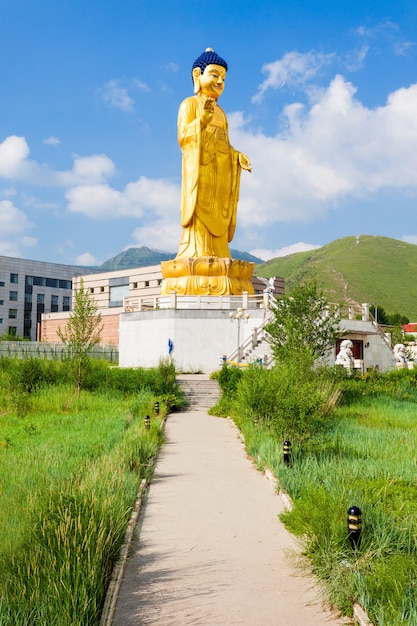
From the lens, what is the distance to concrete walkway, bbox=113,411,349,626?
427cm

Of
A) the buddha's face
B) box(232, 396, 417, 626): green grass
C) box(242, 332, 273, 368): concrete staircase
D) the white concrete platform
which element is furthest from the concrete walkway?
the buddha's face

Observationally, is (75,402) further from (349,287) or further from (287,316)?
(349,287)

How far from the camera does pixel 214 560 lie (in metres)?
5.27

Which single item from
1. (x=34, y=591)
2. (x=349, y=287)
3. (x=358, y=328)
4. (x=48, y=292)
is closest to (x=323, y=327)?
(x=358, y=328)

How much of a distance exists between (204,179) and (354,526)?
89.0 ft

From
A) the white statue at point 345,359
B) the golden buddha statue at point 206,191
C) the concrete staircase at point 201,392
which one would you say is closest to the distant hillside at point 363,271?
the golden buddha statue at point 206,191

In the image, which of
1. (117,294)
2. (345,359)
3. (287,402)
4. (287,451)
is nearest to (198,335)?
(345,359)

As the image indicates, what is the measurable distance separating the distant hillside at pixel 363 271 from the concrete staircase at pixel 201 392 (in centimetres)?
7532

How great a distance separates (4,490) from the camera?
6.03m

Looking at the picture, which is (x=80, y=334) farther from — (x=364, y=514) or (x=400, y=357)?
(x=400, y=357)

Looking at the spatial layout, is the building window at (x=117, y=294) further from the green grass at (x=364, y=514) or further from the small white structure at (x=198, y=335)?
the green grass at (x=364, y=514)

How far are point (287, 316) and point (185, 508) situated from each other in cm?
1133

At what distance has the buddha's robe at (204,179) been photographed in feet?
98.9

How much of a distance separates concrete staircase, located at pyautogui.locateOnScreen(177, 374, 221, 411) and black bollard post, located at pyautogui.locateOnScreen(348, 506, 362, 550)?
13.9m
